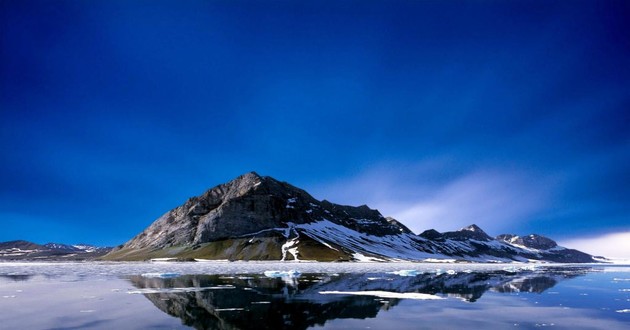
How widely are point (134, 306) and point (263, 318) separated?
12033 mm

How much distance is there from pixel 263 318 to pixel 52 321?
13.2 m

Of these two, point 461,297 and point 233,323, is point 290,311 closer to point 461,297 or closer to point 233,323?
point 233,323

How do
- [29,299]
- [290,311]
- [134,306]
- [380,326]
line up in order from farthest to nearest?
[29,299]
[134,306]
[290,311]
[380,326]

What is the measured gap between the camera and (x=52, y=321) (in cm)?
2458

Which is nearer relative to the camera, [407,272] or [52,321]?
[52,321]

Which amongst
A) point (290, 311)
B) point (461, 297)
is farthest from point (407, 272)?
point (290, 311)

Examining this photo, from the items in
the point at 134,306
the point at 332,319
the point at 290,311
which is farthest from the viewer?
the point at 134,306

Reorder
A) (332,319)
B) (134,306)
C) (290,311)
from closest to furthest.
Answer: (332,319)
(290,311)
(134,306)

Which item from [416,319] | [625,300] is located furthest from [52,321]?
[625,300]

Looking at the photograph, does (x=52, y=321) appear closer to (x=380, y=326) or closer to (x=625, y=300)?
(x=380, y=326)

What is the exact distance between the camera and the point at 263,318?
2567cm

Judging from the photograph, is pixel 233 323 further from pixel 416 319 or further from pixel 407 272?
pixel 407 272

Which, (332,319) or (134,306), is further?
(134,306)

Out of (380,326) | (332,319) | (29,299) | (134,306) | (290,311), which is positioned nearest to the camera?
(380,326)
